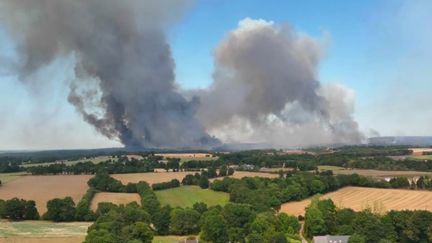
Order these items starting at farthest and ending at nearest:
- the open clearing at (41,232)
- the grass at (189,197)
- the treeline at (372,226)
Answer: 1. the grass at (189,197)
2. the treeline at (372,226)
3. the open clearing at (41,232)

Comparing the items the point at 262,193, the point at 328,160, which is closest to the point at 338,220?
the point at 262,193

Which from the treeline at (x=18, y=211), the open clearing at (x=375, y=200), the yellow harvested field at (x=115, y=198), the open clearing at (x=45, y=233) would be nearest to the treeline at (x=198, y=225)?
the open clearing at (x=45, y=233)

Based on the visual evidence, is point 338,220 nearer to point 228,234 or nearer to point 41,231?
point 228,234

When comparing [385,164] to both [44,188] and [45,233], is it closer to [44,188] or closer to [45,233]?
[44,188]

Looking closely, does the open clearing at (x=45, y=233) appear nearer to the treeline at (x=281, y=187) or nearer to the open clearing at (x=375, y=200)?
the treeline at (x=281, y=187)

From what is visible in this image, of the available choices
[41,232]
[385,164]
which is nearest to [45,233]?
[41,232]
